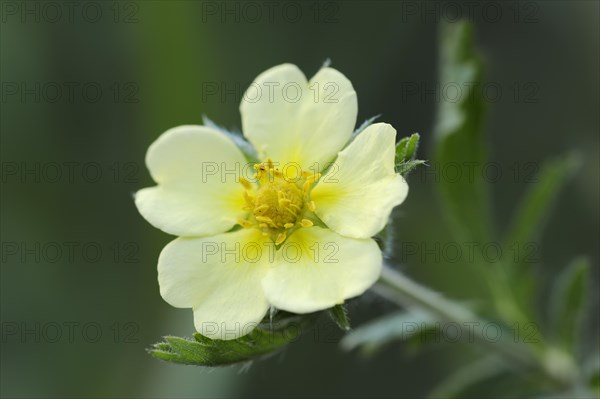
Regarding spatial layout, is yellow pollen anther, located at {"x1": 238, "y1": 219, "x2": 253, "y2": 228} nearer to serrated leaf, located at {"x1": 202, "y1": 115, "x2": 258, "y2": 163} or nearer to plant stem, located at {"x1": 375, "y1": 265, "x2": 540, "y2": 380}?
serrated leaf, located at {"x1": 202, "y1": 115, "x2": 258, "y2": 163}

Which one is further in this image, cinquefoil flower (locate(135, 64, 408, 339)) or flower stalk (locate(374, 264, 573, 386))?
flower stalk (locate(374, 264, 573, 386))

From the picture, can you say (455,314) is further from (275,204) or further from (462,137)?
Result: (275,204)

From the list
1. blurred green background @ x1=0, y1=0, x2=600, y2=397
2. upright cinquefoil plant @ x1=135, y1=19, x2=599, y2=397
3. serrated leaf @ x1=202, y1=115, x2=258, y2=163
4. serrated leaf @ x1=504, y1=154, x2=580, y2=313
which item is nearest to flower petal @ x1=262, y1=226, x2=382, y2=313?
upright cinquefoil plant @ x1=135, y1=19, x2=599, y2=397

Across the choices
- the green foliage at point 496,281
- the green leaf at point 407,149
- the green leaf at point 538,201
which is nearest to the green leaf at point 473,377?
the green foliage at point 496,281

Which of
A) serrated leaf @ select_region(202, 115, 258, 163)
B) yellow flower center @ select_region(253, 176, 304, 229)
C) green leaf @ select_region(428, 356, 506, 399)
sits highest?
serrated leaf @ select_region(202, 115, 258, 163)

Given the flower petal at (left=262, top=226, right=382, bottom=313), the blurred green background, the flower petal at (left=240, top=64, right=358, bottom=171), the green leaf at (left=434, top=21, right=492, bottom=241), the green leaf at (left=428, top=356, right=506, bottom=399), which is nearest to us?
the flower petal at (left=262, top=226, right=382, bottom=313)

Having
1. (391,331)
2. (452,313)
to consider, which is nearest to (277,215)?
(452,313)

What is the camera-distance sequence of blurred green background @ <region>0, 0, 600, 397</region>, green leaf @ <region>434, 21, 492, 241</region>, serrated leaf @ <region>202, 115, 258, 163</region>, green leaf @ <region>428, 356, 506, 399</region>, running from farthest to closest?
blurred green background @ <region>0, 0, 600, 397</region> → green leaf @ <region>428, 356, 506, 399</region> → green leaf @ <region>434, 21, 492, 241</region> → serrated leaf @ <region>202, 115, 258, 163</region>

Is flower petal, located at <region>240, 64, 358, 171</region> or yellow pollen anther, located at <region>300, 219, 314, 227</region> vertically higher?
flower petal, located at <region>240, 64, 358, 171</region>
